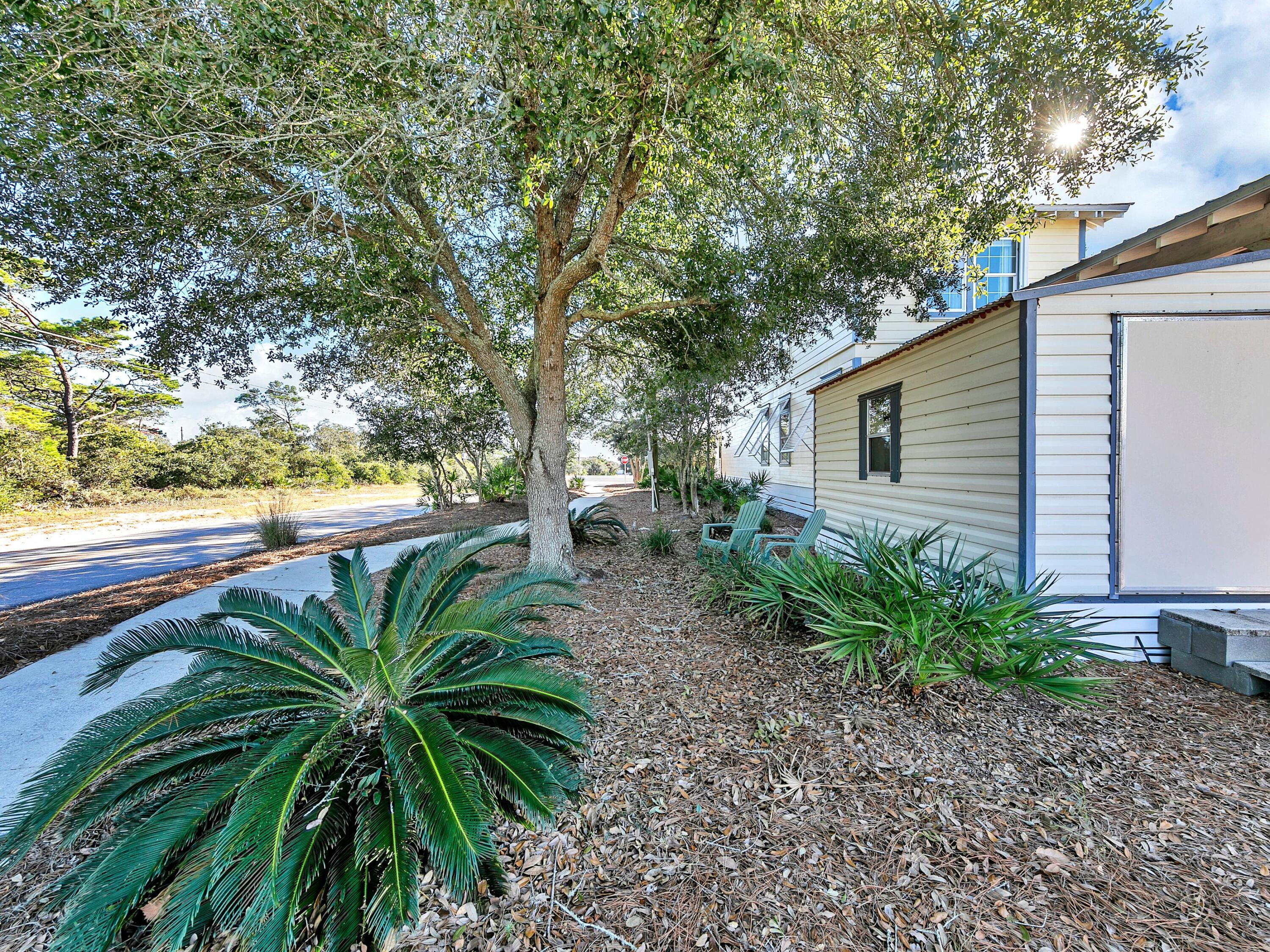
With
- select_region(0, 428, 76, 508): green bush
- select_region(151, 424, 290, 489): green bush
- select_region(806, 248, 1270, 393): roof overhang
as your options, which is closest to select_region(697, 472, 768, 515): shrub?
select_region(806, 248, 1270, 393): roof overhang

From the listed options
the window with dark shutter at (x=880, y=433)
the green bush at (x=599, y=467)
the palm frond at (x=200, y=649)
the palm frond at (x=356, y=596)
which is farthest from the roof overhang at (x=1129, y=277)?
the green bush at (x=599, y=467)

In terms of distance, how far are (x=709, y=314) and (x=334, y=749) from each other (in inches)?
215

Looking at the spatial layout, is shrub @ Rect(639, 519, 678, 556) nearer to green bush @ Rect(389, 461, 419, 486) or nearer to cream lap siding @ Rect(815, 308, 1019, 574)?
cream lap siding @ Rect(815, 308, 1019, 574)

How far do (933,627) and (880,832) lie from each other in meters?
1.26

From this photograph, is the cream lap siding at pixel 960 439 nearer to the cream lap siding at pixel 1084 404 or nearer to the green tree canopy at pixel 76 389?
the cream lap siding at pixel 1084 404

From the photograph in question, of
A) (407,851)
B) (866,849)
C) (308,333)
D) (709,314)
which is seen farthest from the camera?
(308,333)

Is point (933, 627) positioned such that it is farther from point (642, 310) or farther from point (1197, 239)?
point (642, 310)

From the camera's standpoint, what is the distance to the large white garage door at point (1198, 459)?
408 centimetres

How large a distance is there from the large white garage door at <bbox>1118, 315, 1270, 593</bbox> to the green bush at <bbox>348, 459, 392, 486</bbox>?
37.2 m

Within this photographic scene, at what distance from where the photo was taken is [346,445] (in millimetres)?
39406

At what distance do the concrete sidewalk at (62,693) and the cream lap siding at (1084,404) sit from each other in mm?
5579

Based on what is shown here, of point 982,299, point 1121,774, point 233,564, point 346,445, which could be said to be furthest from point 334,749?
point 346,445

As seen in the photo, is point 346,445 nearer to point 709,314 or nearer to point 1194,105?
point 709,314

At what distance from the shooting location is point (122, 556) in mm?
9062
